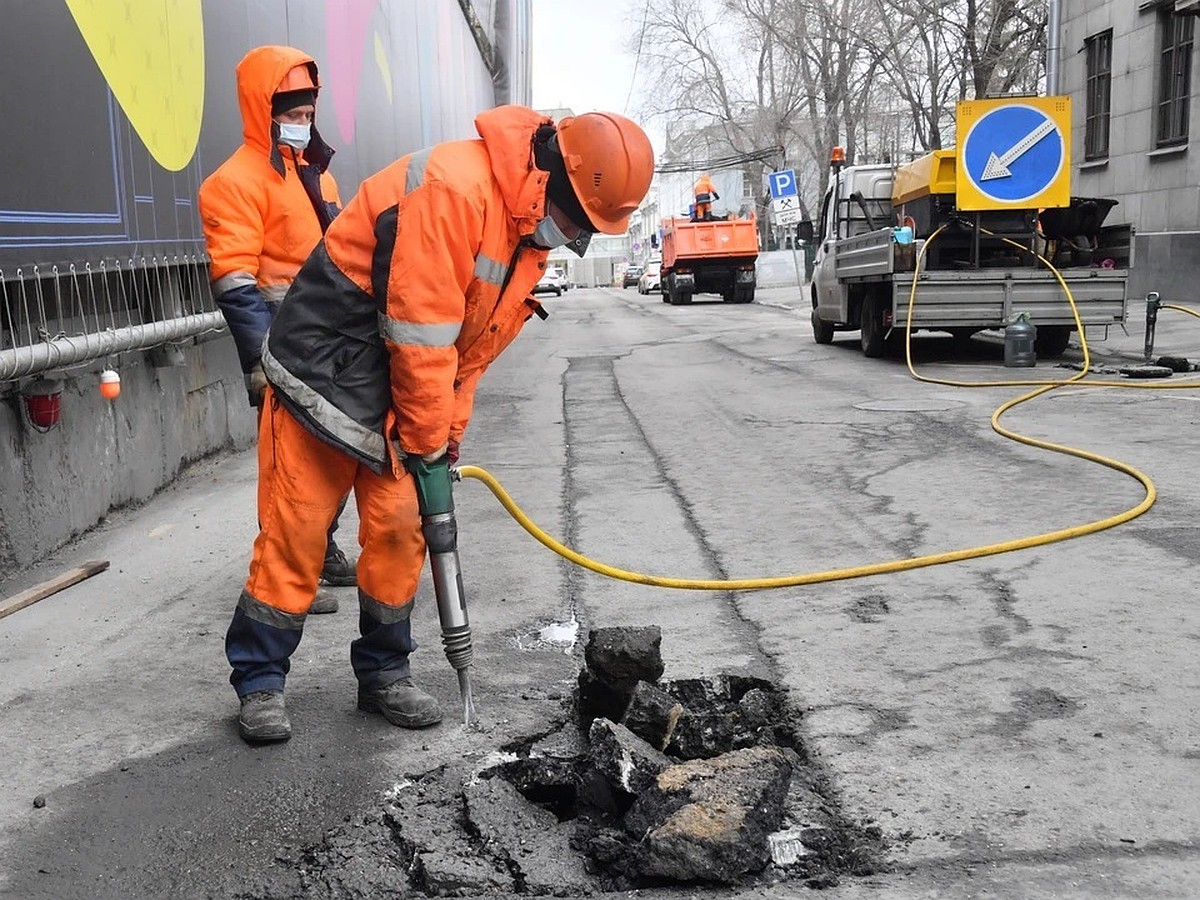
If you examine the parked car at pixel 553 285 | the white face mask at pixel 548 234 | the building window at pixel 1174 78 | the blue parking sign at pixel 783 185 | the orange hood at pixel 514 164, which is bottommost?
the parked car at pixel 553 285

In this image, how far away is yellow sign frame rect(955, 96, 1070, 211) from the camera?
12820 mm

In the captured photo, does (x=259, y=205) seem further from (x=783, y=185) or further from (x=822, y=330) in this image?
(x=783, y=185)

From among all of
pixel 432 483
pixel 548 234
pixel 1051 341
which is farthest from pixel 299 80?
pixel 1051 341

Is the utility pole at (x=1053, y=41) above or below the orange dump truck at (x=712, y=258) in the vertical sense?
above

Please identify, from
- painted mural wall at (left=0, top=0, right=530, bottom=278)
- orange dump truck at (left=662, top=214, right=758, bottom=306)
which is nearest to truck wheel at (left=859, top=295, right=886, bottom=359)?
painted mural wall at (left=0, top=0, right=530, bottom=278)

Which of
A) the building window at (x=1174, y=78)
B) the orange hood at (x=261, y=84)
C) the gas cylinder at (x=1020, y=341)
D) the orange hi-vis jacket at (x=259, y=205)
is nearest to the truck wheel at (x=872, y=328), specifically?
the gas cylinder at (x=1020, y=341)

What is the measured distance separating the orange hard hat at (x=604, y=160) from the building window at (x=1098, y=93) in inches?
869

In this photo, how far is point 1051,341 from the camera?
13.8m

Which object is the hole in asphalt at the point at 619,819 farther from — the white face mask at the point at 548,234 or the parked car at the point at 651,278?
the parked car at the point at 651,278

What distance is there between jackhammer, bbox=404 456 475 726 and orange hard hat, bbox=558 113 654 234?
810 millimetres

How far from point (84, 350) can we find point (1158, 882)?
14.8ft

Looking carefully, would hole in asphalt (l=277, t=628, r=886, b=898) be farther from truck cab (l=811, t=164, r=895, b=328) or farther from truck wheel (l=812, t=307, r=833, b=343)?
truck wheel (l=812, t=307, r=833, b=343)

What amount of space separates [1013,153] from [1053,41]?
12.0m

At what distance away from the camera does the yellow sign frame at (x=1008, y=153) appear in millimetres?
12820
